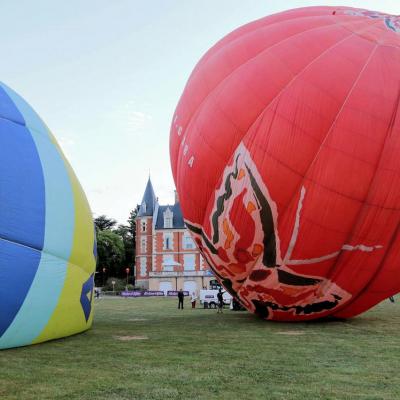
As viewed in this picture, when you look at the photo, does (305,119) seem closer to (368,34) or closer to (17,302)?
(368,34)

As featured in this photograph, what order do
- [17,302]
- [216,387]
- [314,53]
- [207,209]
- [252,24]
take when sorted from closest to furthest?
[216,387] → [17,302] → [314,53] → [207,209] → [252,24]

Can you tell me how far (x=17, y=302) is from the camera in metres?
8.95

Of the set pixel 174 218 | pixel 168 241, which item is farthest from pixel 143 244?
pixel 174 218

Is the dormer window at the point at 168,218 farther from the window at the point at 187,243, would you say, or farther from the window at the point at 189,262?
the window at the point at 189,262

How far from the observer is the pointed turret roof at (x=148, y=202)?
210ft

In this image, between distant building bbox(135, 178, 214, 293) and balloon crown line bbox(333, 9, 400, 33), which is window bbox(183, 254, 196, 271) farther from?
balloon crown line bbox(333, 9, 400, 33)

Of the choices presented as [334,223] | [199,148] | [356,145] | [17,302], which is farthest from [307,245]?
[17,302]

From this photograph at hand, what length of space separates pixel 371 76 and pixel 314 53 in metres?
1.45

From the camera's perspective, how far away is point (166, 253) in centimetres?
5934

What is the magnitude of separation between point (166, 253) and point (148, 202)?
8445mm

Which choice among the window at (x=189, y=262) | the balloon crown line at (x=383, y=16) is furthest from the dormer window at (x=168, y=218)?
the balloon crown line at (x=383, y=16)

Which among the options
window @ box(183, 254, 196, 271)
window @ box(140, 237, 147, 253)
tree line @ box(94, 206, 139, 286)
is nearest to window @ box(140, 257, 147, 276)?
window @ box(140, 237, 147, 253)

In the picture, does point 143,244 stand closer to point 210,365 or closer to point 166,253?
point 166,253

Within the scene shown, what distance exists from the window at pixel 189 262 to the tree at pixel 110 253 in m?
18.3
